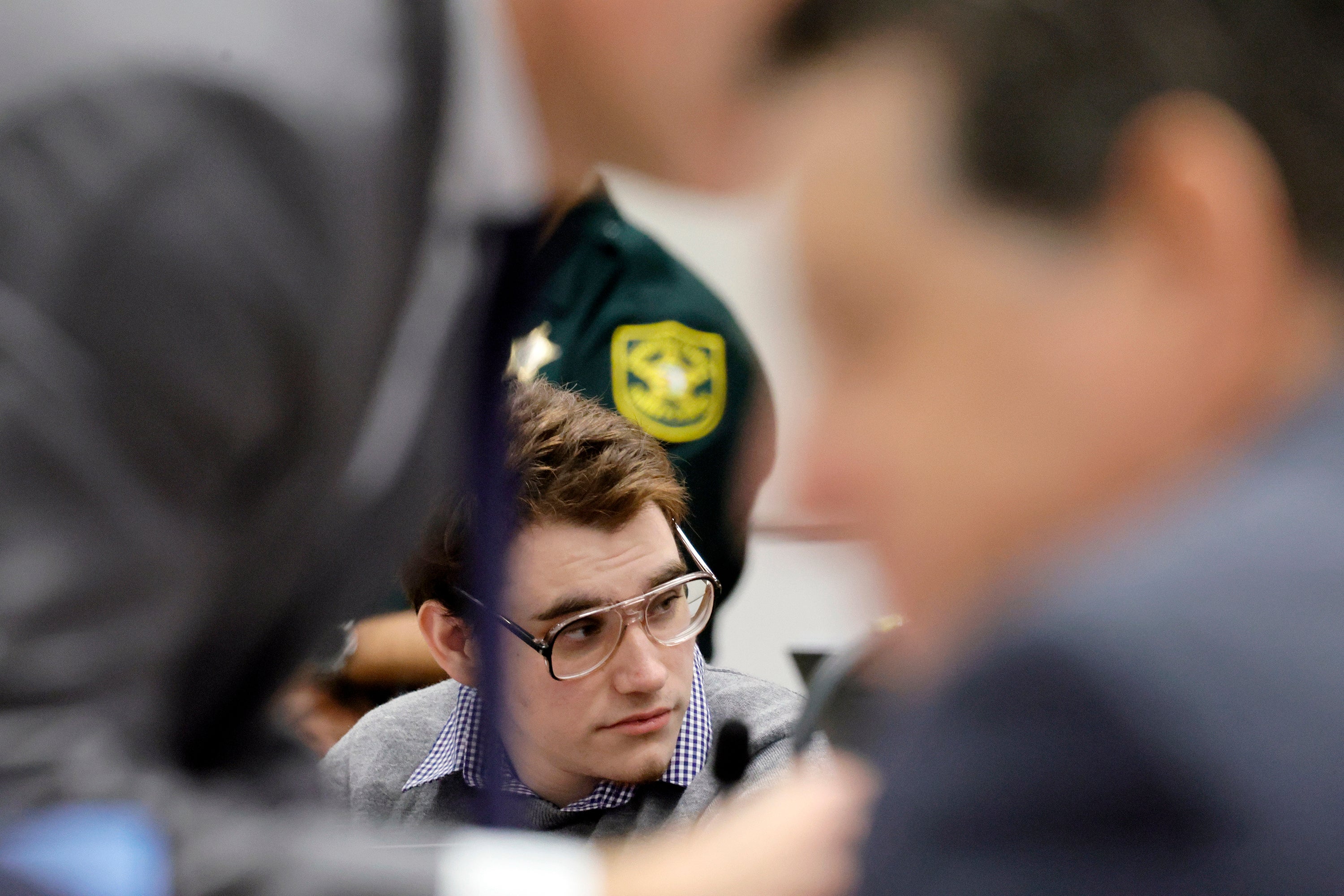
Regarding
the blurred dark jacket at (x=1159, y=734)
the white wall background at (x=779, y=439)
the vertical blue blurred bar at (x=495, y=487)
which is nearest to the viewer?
the blurred dark jacket at (x=1159, y=734)

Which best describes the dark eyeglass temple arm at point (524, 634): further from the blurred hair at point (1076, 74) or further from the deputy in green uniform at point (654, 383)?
the blurred hair at point (1076, 74)

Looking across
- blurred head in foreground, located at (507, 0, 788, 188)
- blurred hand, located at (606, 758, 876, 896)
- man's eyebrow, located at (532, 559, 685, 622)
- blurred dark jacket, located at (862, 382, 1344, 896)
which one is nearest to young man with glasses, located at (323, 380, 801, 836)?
man's eyebrow, located at (532, 559, 685, 622)

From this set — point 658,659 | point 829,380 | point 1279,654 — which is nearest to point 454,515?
point 658,659

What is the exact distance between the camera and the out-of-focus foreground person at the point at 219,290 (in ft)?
1.27

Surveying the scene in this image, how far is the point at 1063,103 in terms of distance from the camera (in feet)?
1.00

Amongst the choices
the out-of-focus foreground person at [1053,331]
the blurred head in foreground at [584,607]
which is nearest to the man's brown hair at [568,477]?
the blurred head in foreground at [584,607]

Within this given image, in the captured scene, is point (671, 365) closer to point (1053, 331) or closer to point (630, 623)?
point (630, 623)

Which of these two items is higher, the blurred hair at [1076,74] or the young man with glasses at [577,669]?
the blurred hair at [1076,74]

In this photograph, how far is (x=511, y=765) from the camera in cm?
64

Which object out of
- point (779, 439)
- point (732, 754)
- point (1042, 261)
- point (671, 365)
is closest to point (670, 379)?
point (671, 365)

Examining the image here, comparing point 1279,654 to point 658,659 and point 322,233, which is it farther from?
point 658,659

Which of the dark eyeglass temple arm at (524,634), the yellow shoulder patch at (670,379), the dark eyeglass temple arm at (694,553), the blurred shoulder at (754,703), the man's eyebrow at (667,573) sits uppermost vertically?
the yellow shoulder patch at (670,379)

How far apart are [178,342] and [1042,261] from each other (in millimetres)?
283

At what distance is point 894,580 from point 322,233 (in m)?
0.23
